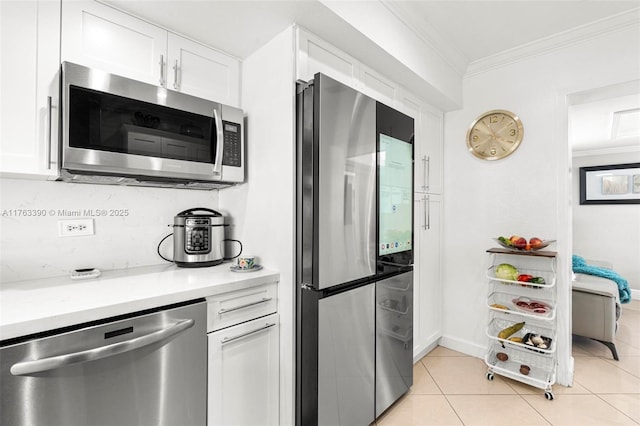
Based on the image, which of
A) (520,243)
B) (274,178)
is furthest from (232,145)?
(520,243)

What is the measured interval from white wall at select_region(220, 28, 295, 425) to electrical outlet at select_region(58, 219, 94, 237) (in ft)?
2.53

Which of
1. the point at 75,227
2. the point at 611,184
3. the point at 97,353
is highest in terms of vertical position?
the point at 611,184

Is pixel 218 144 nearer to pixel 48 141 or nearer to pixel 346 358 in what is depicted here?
pixel 48 141

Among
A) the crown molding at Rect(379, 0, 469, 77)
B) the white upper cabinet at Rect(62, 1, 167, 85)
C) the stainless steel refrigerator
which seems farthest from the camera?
the crown molding at Rect(379, 0, 469, 77)

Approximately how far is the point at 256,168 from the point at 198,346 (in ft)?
3.20

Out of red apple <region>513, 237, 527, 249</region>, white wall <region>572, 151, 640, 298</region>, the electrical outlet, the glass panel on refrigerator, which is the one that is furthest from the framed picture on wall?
the electrical outlet

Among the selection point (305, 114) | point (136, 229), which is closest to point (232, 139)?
point (305, 114)

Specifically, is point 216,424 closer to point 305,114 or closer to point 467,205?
point 305,114

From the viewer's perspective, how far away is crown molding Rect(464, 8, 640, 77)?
2.05 m

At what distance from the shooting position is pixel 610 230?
16.1ft

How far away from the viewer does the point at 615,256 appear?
488 cm

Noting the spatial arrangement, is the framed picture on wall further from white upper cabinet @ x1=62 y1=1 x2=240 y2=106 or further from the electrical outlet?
the electrical outlet

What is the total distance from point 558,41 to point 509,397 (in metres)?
2.59

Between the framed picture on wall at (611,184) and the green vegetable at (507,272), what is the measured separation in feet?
13.3
